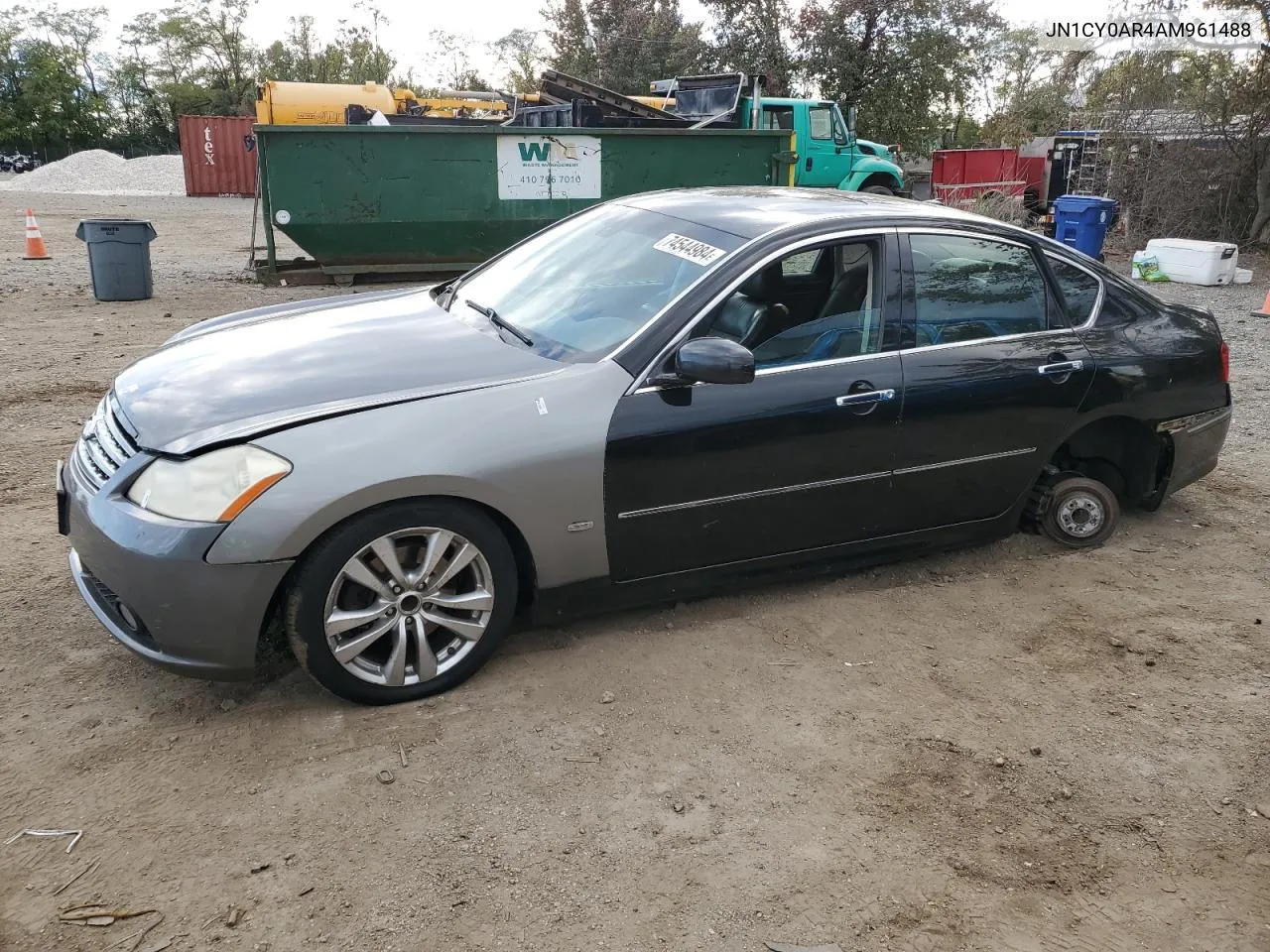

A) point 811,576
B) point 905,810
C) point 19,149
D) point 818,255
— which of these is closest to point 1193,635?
point 811,576

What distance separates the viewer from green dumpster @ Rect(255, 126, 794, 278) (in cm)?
1166

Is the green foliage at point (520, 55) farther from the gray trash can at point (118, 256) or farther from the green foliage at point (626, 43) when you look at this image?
the gray trash can at point (118, 256)

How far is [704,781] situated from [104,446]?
2.20 meters

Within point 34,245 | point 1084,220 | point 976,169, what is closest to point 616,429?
point 1084,220

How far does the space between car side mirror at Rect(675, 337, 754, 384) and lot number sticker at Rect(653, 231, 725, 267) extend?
48cm

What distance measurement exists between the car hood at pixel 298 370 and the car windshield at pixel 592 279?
0.19 metres

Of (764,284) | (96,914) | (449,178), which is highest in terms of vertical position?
(449,178)

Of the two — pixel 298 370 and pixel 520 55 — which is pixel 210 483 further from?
pixel 520 55

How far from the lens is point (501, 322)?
4.02 meters

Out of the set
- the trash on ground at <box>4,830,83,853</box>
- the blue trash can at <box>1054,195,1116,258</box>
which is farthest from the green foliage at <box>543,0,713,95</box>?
the trash on ground at <box>4,830,83,853</box>

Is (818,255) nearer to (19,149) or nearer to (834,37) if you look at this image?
(834,37)

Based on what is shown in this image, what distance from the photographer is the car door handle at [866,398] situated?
3862 millimetres

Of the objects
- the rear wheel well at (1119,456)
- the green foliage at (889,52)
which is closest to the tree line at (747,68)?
the green foliage at (889,52)

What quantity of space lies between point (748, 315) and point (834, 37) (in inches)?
1204
